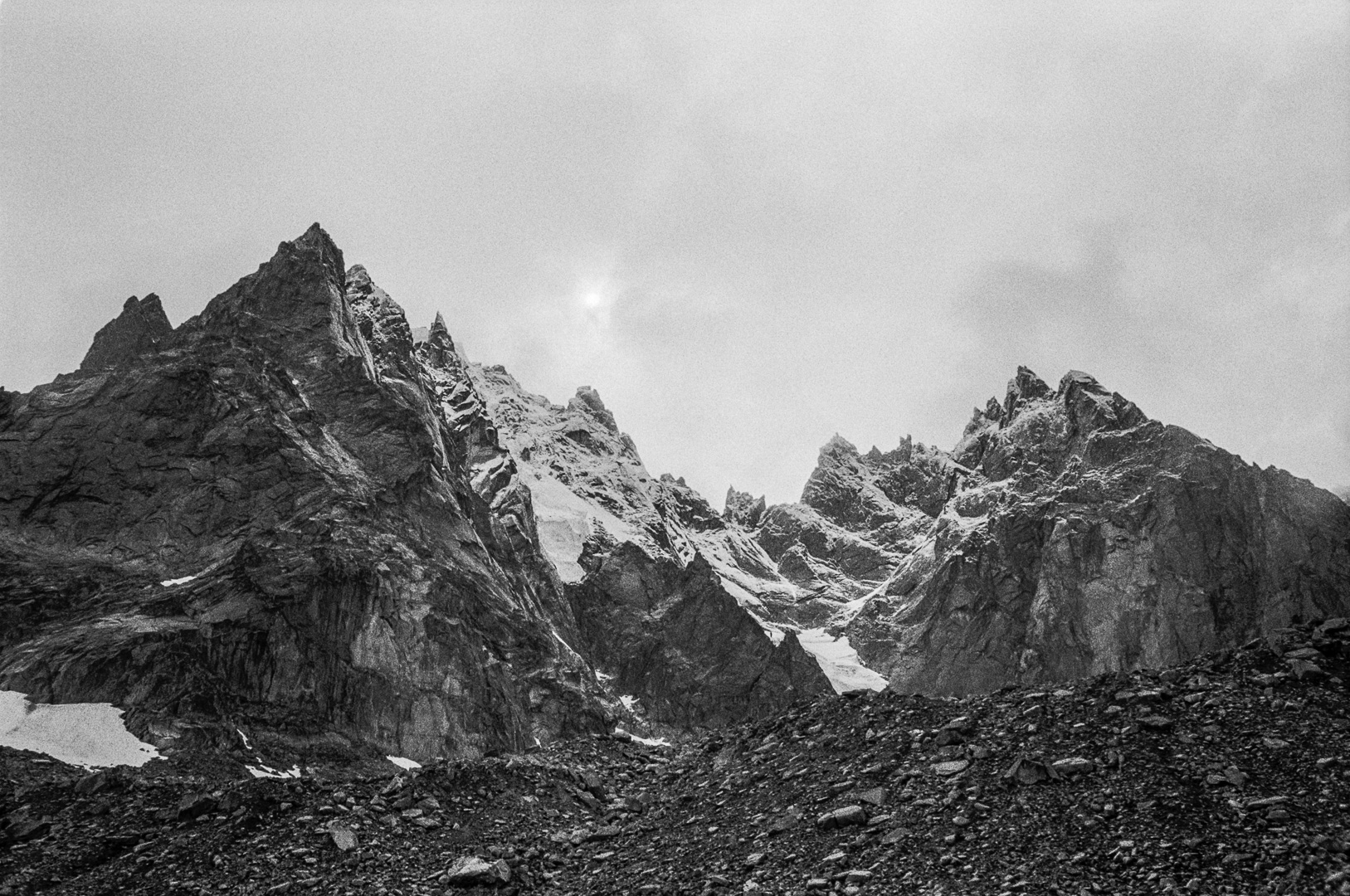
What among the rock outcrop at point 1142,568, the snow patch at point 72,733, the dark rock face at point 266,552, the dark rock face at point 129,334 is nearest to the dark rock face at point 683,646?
the rock outcrop at point 1142,568

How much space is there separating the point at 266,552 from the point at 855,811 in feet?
249

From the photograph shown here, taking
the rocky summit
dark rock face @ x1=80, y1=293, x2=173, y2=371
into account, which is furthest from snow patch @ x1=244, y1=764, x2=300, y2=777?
dark rock face @ x1=80, y1=293, x2=173, y2=371

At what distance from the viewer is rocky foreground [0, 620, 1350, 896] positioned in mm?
16594

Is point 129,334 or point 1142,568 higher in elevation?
point 129,334

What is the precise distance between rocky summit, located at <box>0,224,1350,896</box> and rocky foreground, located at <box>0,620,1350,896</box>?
3.7 inches

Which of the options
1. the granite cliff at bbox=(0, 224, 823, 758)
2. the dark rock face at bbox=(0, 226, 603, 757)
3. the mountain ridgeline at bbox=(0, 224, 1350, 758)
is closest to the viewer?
the granite cliff at bbox=(0, 224, 823, 758)

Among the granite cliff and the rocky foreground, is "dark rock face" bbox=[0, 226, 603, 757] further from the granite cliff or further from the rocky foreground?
the rocky foreground

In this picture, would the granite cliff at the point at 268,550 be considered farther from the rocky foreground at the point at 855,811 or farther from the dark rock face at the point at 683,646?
the rocky foreground at the point at 855,811

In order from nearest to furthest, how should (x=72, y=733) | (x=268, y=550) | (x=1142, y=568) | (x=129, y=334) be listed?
1. (x=72, y=733)
2. (x=268, y=550)
3. (x=129, y=334)
4. (x=1142, y=568)

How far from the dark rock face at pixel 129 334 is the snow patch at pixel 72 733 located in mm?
63891

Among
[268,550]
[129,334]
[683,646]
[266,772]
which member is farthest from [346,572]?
[683,646]

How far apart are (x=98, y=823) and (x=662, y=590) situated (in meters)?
147

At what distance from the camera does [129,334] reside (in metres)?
121

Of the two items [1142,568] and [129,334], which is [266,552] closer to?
[129,334]
